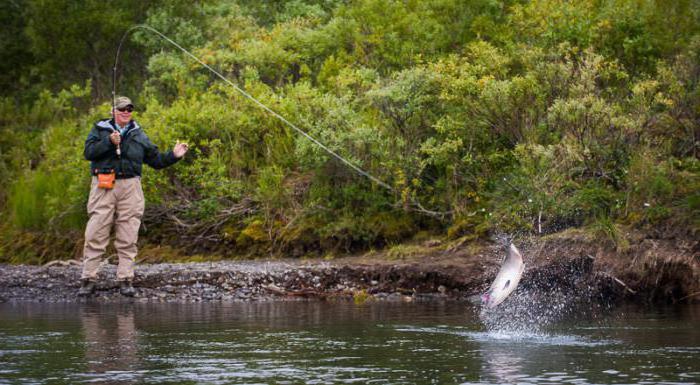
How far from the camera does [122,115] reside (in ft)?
43.6

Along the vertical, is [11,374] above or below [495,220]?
below

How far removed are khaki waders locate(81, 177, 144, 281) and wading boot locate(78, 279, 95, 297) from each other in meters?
0.21

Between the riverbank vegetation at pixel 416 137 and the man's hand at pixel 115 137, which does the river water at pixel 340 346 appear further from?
the riverbank vegetation at pixel 416 137

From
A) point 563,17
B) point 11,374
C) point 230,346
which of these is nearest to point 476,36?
point 563,17

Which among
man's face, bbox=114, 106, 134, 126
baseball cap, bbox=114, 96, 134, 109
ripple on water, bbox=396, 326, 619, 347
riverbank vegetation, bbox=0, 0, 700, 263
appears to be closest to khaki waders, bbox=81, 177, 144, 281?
man's face, bbox=114, 106, 134, 126

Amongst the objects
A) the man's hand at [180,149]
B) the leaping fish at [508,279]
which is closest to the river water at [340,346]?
the leaping fish at [508,279]

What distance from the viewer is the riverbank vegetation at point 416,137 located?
46.0 feet

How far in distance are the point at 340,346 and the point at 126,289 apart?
17.2 feet

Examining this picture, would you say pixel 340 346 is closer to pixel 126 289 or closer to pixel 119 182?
pixel 119 182

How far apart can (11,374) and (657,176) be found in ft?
26.6

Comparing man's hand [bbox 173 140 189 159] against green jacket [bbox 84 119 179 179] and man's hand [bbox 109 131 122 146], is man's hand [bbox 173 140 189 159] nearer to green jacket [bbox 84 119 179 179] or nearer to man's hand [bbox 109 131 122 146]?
green jacket [bbox 84 119 179 179]

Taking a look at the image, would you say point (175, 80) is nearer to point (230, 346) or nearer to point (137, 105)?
point (137, 105)

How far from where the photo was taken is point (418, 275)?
14.0 metres

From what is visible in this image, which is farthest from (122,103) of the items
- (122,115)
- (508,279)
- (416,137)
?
(508,279)
